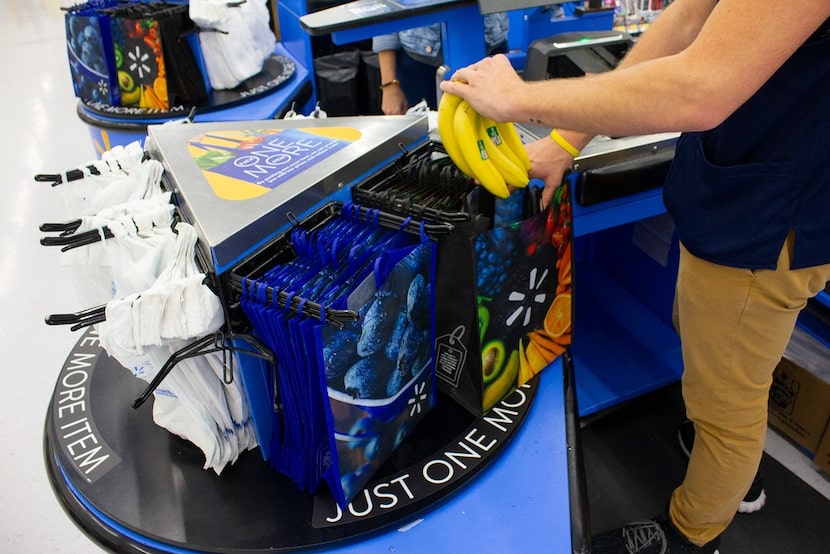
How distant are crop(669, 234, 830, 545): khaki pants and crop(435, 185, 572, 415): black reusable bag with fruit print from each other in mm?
266

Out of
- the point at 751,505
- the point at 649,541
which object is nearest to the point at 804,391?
the point at 751,505

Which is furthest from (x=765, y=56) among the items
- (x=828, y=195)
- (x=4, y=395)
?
(x=4, y=395)

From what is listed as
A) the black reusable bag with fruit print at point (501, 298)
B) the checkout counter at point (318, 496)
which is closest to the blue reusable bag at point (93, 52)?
the checkout counter at point (318, 496)

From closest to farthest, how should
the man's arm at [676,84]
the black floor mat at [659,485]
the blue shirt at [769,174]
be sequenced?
the man's arm at [676,84]
the blue shirt at [769,174]
the black floor mat at [659,485]

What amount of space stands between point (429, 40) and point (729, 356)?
1797 mm

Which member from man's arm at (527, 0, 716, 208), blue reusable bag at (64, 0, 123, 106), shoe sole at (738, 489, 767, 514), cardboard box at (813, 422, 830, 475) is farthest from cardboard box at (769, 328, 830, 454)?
blue reusable bag at (64, 0, 123, 106)

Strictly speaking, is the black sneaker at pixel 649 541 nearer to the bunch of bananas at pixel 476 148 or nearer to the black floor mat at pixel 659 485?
the black floor mat at pixel 659 485

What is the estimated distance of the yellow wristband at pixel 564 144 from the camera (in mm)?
1385

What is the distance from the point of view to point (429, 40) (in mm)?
2586

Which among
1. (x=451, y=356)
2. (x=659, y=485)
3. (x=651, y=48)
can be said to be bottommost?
(x=659, y=485)

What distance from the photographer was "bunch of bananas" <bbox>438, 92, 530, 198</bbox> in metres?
1.17

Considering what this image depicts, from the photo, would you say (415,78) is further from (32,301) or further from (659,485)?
(32,301)

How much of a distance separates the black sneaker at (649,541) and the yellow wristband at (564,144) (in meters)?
0.98

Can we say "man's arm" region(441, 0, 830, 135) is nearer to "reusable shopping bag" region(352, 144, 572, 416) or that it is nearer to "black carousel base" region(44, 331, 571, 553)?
"reusable shopping bag" region(352, 144, 572, 416)
